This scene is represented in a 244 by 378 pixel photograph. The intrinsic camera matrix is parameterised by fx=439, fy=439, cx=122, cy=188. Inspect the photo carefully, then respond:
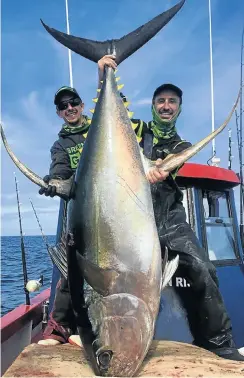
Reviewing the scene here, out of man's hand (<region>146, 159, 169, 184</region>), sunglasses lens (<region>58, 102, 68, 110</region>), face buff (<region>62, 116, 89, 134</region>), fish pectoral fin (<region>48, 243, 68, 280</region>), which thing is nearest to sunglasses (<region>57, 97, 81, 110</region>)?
sunglasses lens (<region>58, 102, 68, 110</region>)

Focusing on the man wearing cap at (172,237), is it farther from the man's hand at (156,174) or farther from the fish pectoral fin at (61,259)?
the fish pectoral fin at (61,259)

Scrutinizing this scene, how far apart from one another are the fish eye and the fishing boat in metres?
1.93

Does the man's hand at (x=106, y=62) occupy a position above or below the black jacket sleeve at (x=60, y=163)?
above

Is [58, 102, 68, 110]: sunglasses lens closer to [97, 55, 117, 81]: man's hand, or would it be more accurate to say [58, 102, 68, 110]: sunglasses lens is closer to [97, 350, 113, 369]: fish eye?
[97, 55, 117, 81]: man's hand

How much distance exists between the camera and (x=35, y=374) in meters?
2.24

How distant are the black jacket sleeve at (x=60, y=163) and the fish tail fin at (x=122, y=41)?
91 centimetres

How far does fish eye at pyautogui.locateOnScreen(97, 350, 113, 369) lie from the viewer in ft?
7.30

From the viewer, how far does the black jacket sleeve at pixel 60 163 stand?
144 inches

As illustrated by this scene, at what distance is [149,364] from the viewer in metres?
2.42

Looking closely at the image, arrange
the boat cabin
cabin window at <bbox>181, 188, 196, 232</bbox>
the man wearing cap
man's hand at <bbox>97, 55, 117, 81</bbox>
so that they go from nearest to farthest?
man's hand at <bbox>97, 55, 117, 81</bbox> < the man wearing cap < the boat cabin < cabin window at <bbox>181, 188, 196, 232</bbox>

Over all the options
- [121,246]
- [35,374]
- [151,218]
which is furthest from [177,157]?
[35,374]

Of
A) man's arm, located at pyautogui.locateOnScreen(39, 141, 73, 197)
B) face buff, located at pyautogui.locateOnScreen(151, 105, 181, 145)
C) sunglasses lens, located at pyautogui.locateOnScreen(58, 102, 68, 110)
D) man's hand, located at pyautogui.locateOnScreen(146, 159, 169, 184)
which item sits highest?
sunglasses lens, located at pyautogui.locateOnScreen(58, 102, 68, 110)

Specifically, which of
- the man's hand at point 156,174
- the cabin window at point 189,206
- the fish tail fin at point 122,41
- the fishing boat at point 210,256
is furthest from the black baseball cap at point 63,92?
the cabin window at point 189,206

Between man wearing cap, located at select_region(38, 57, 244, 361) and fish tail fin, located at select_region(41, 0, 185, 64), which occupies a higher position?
fish tail fin, located at select_region(41, 0, 185, 64)
